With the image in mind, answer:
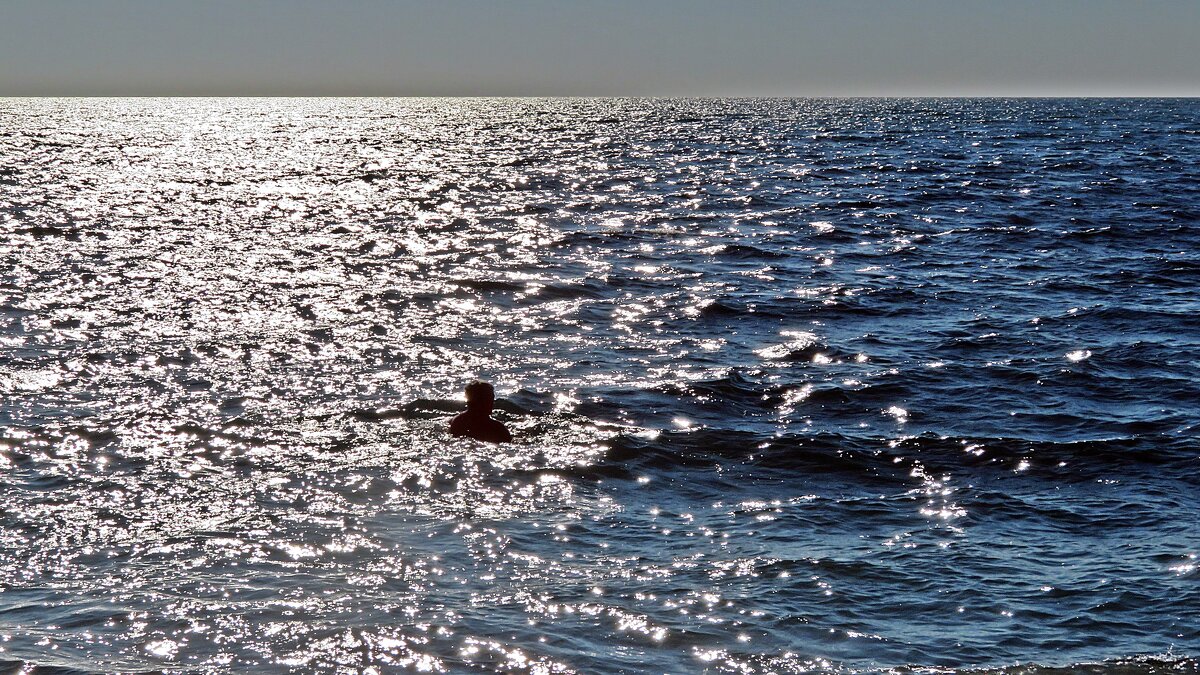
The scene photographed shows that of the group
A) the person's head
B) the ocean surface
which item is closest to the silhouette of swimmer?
the person's head

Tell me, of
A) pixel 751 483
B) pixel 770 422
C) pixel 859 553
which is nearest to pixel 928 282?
pixel 770 422

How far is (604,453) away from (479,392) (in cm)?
197

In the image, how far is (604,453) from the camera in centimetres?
1633

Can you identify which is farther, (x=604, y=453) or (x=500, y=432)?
(x=500, y=432)

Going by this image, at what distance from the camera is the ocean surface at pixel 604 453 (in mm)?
10602

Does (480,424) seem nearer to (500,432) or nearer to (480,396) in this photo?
(500,432)

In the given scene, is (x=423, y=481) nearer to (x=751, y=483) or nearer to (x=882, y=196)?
(x=751, y=483)

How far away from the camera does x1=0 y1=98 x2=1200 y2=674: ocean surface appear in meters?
10.6

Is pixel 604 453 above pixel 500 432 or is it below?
below

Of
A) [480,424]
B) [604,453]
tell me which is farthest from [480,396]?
[604,453]

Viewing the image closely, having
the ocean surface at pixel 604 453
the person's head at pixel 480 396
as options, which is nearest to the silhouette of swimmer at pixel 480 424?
the person's head at pixel 480 396

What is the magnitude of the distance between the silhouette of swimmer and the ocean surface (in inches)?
11.6

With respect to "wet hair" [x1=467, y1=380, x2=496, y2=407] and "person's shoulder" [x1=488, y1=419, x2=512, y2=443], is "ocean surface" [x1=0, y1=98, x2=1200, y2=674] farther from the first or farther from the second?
"wet hair" [x1=467, y1=380, x2=496, y2=407]

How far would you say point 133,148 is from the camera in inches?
4077
